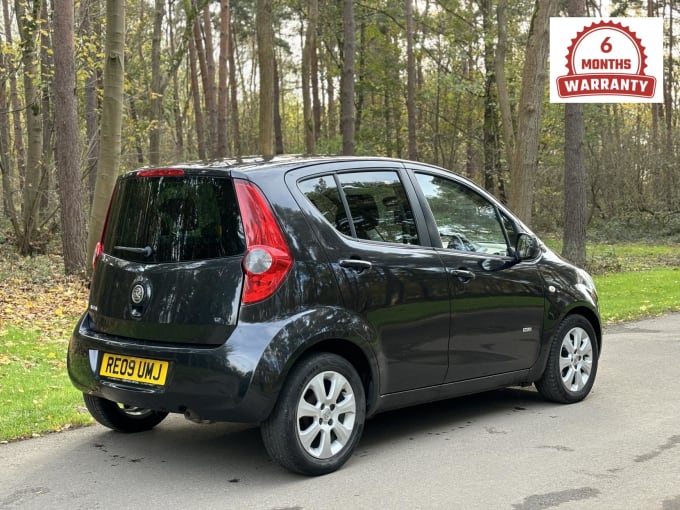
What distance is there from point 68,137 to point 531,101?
857cm

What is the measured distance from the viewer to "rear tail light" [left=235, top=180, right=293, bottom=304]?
15.1ft

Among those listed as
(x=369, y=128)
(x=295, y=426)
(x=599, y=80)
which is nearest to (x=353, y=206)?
(x=295, y=426)

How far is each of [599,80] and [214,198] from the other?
49.2ft

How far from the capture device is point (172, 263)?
4.85 m

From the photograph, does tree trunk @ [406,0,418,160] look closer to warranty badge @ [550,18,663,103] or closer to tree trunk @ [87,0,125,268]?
warranty badge @ [550,18,663,103]

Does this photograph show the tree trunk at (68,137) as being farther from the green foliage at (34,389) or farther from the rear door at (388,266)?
the rear door at (388,266)

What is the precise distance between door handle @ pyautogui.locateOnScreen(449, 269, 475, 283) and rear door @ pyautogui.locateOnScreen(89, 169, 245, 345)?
168 cm

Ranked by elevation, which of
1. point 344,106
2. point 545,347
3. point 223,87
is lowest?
point 545,347

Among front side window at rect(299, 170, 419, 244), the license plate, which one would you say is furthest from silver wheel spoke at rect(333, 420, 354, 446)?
front side window at rect(299, 170, 419, 244)

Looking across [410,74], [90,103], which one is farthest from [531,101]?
[410,74]

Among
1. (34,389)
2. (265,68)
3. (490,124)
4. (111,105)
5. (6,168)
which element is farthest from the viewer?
(490,124)

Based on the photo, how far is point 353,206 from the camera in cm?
523

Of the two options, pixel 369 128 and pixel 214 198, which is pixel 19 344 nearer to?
pixel 214 198

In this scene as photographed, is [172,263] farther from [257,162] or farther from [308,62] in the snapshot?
[308,62]
